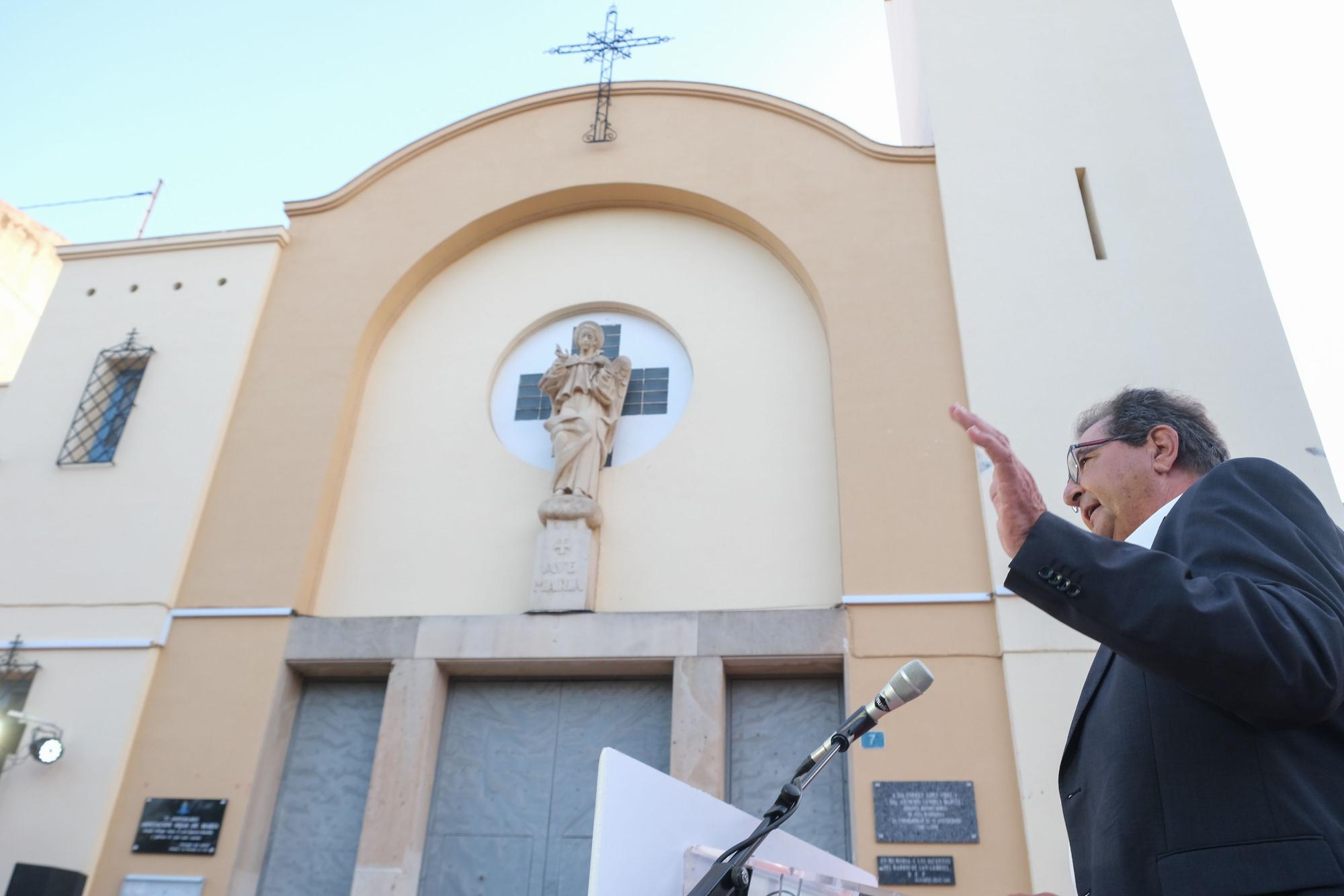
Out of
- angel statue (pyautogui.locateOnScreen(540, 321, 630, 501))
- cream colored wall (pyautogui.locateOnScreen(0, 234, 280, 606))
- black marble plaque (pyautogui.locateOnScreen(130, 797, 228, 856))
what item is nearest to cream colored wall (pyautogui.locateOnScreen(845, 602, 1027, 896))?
Answer: angel statue (pyautogui.locateOnScreen(540, 321, 630, 501))

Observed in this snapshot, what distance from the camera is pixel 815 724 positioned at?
23.8ft

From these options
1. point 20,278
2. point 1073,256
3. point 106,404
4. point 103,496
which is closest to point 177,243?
point 106,404

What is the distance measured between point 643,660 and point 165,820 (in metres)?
3.48

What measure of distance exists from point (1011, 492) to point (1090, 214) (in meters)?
7.21

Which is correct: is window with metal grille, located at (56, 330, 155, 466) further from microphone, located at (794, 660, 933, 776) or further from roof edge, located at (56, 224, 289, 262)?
microphone, located at (794, 660, 933, 776)

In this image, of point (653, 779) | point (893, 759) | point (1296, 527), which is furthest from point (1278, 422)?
point (653, 779)

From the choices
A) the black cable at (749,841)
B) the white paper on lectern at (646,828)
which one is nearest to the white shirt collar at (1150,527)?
the black cable at (749,841)

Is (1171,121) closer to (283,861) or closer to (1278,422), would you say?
(1278,422)

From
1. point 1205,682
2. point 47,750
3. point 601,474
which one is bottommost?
point 1205,682

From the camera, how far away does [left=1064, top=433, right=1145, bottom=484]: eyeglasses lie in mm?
2605

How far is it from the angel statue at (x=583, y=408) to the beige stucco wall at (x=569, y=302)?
65 cm

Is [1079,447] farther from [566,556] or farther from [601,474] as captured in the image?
[601,474]

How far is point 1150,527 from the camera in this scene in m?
2.46

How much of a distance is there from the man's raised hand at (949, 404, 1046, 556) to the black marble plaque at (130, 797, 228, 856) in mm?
6645
